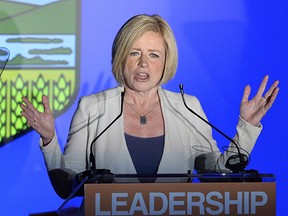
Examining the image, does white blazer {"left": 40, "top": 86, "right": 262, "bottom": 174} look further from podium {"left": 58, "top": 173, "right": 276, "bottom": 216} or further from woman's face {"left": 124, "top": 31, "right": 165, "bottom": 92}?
podium {"left": 58, "top": 173, "right": 276, "bottom": 216}

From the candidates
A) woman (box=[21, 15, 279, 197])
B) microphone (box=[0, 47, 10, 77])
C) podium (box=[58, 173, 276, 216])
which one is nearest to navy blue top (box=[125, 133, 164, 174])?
woman (box=[21, 15, 279, 197])

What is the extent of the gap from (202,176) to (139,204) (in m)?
0.25

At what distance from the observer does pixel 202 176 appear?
2094mm

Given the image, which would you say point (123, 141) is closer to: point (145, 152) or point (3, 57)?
point (145, 152)

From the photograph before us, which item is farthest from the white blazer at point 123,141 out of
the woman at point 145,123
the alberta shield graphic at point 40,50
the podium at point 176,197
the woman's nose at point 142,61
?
the alberta shield graphic at point 40,50

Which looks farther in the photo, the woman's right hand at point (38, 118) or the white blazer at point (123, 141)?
the white blazer at point (123, 141)

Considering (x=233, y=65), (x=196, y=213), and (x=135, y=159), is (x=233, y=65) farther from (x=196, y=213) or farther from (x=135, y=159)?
(x=196, y=213)

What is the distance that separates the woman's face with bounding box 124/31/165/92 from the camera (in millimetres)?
2662

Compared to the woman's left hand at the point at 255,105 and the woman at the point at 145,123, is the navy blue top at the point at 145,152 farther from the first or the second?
the woman's left hand at the point at 255,105

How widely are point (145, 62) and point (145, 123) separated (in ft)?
0.73

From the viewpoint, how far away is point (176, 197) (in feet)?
6.40

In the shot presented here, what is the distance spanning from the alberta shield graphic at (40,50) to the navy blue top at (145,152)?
0.86 meters

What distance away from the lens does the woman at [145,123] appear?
2.54 m

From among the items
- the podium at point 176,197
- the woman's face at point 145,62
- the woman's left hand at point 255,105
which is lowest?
the podium at point 176,197
